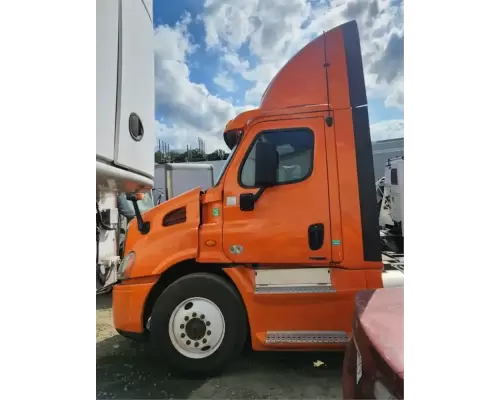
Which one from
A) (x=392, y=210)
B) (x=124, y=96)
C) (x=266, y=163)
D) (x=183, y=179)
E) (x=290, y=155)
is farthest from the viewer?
(x=183, y=179)

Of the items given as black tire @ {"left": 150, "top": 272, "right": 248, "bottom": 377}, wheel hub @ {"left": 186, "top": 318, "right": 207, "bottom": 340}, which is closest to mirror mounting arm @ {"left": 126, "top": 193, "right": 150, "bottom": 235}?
black tire @ {"left": 150, "top": 272, "right": 248, "bottom": 377}

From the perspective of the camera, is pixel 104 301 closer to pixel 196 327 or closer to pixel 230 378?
pixel 196 327

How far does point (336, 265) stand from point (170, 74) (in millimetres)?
1268

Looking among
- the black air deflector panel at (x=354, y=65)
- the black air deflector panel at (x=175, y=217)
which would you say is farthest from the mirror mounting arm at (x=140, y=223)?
the black air deflector panel at (x=354, y=65)

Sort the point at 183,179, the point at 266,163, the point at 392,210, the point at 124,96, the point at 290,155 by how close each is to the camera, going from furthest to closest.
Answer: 1. the point at 183,179
2. the point at 290,155
3. the point at 266,163
4. the point at 392,210
5. the point at 124,96

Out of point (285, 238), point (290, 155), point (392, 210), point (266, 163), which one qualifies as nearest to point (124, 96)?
point (266, 163)

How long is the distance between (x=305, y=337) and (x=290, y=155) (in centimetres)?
94

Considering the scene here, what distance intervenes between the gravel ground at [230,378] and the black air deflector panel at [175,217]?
0.50 meters

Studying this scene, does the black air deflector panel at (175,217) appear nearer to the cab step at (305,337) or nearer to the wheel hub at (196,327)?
the wheel hub at (196,327)

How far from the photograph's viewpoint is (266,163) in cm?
174

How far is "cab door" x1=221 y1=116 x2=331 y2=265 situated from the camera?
1.77m

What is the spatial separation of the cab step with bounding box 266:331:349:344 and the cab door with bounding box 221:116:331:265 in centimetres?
35
